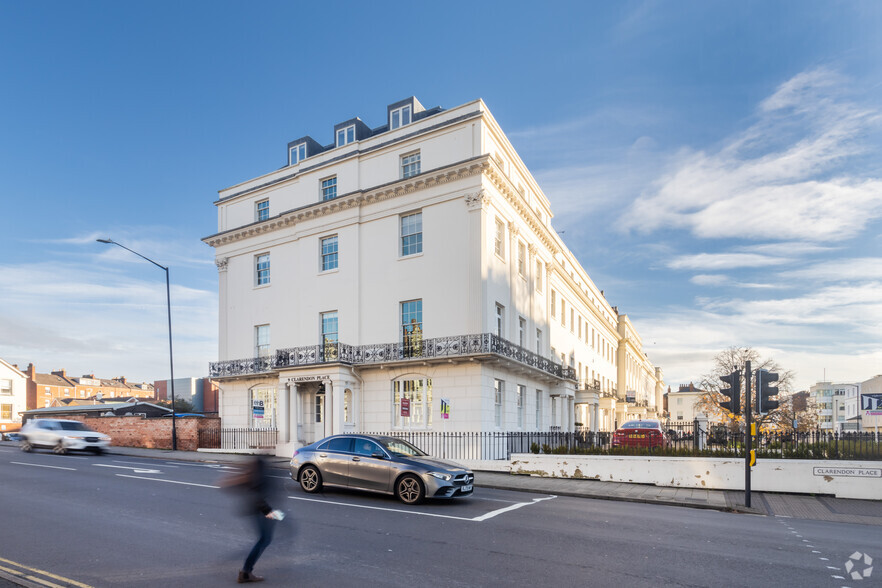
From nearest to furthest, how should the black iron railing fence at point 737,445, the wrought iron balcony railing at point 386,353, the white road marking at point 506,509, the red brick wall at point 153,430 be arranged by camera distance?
the white road marking at point 506,509 → the black iron railing fence at point 737,445 → the wrought iron balcony railing at point 386,353 → the red brick wall at point 153,430

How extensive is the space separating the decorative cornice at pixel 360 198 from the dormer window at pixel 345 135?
13.7ft

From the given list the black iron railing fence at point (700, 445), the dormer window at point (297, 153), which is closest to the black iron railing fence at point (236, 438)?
the black iron railing fence at point (700, 445)

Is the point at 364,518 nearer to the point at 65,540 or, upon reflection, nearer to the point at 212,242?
the point at 65,540

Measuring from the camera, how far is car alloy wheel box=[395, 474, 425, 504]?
12.2 m

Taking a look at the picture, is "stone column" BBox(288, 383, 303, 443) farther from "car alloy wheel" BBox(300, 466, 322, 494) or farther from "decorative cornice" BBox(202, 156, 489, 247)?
"car alloy wheel" BBox(300, 466, 322, 494)

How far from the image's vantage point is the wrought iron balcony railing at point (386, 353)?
25.1m

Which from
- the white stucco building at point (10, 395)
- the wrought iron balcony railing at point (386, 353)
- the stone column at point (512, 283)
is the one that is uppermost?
the stone column at point (512, 283)

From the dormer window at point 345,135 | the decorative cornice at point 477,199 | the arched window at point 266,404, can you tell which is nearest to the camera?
the decorative cornice at point 477,199

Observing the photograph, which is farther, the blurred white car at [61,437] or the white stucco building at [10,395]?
the white stucco building at [10,395]

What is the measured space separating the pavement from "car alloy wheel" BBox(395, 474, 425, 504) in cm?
268

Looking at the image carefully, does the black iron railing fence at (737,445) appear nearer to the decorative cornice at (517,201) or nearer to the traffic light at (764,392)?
the traffic light at (764,392)

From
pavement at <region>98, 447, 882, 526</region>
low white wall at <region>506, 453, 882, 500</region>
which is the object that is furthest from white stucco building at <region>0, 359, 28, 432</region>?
low white wall at <region>506, 453, 882, 500</region>

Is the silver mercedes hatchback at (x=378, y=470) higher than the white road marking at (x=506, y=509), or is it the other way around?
the silver mercedes hatchback at (x=378, y=470)

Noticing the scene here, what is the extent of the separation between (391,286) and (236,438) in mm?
11628
